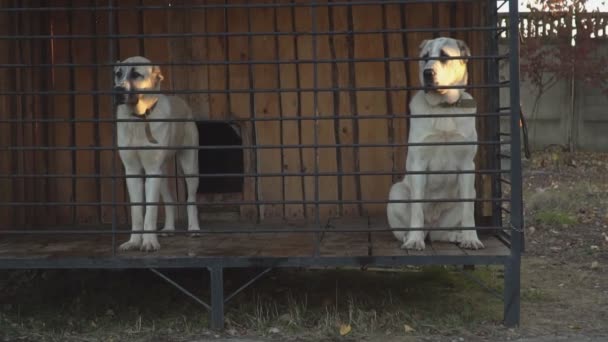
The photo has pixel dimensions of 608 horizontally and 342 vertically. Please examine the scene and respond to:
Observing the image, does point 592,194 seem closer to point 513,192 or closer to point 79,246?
point 513,192

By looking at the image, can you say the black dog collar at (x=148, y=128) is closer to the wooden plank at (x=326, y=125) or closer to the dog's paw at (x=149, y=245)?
the dog's paw at (x=149, y=245)

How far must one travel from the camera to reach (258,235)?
22.2 feet

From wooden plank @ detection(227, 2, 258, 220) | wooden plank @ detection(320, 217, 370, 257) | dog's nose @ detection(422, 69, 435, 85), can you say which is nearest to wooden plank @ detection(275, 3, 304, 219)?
wooden plank @ detection(227, 2, 258, 220)

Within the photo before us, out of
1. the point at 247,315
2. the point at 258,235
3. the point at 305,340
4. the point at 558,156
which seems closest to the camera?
the point at 305,340

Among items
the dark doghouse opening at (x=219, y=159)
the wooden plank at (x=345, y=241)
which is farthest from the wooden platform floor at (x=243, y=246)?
the dark doghouse opening at (x=219, y=159)

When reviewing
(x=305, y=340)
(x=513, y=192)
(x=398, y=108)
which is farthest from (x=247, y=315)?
(x=398, y=108)

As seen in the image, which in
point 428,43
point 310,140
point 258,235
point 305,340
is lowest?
point 305,340

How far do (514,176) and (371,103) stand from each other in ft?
7.88

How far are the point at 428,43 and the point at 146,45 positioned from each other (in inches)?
116

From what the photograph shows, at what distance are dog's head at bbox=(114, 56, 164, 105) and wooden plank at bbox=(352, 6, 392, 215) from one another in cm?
218

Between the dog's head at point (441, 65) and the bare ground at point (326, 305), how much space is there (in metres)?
1.69

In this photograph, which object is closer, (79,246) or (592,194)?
(79,246)

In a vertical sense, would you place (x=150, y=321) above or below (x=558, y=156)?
below

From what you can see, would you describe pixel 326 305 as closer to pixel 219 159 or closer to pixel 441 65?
pixel 441 65
